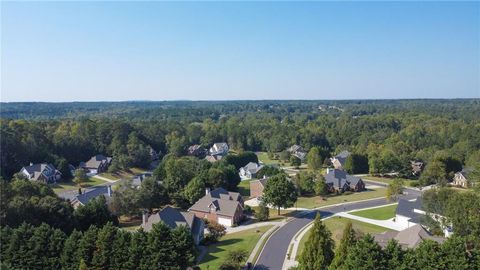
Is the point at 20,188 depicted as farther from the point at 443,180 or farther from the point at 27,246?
the point at 443,180

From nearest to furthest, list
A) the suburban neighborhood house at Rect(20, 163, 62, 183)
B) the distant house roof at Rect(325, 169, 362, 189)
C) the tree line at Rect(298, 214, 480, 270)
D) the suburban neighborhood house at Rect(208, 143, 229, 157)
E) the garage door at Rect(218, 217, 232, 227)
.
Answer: the tree line at Rect(298, 214, 480, 270), the garage door at Rect(218, 217, 232, 227), the distant house roof at Rect(325, 169, 362, 189), the suburban neighborhood house at Rect(20, 163, 62, 183), the suburban neighborhood house at Rect(208, 143, 229, 157)

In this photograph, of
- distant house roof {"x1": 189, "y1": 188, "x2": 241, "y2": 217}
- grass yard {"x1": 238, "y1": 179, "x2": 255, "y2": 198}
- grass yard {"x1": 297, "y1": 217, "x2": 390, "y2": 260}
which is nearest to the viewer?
grass yard {"x1": 297, "y1": 217, "x2": 390, "y2": 260}

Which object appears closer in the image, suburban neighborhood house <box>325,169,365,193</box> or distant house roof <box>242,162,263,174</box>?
suburban neighborhood house <box>325,169,365,193</box>

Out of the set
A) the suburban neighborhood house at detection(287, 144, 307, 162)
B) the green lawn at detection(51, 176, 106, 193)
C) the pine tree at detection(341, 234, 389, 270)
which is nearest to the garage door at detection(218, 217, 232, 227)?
the pine tree at detection(341, 234, 389, 270)

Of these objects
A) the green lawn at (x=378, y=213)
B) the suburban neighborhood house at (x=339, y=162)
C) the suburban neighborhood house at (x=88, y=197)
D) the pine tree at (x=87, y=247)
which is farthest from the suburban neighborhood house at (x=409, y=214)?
the suburban neighborhood house at (x=339, y=162)

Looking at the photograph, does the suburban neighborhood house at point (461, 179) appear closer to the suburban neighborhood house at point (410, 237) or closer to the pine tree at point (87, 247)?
the suburban neighborhood house at point (410, 237)

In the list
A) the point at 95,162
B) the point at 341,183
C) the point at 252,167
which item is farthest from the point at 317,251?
the point at 95,162

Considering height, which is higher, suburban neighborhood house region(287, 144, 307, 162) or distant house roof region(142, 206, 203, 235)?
distant house roof region(142, 206, 203, 235)

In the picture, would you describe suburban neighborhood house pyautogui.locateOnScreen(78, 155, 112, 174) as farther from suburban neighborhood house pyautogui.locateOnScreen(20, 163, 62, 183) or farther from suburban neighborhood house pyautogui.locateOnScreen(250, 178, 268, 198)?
suburban neighborhood house pyautogui.locateOnScreen(250, 178, 268, 198)
